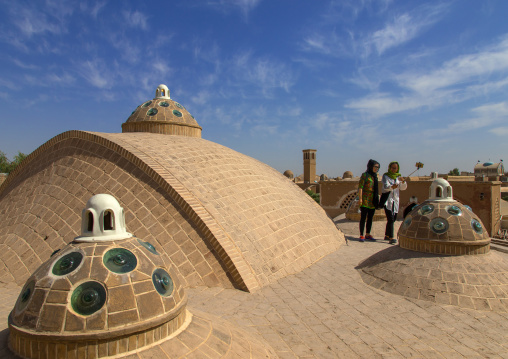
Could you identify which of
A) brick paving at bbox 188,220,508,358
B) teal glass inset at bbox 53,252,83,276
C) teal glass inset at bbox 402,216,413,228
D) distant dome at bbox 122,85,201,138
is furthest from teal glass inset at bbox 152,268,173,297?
distant dome at bbox 122,85,201,138

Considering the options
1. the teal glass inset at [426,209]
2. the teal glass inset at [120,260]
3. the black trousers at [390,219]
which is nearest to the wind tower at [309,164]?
the black trousers at [390,219]

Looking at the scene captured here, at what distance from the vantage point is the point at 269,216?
26.0 feet

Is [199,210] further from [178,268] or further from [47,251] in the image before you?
[47,251]

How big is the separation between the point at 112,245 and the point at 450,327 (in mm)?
4483

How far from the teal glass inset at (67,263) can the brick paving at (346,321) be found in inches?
32.8

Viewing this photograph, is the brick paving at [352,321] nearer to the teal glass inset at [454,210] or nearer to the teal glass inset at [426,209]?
the teal glass inset at [454,210]

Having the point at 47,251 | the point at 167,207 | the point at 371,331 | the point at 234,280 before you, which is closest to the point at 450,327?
the point at 371,331

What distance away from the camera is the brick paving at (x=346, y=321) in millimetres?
4020

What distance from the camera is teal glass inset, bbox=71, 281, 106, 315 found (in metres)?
2.54

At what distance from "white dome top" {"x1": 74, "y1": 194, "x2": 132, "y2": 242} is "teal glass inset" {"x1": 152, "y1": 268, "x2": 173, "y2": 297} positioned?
1.51 ft

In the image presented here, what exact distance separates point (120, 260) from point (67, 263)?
0.41 m

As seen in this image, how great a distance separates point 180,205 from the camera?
6.46m

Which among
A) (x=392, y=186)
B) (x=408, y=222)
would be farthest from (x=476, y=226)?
(x=392, y=186)

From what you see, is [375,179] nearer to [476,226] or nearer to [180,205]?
[476,226]
